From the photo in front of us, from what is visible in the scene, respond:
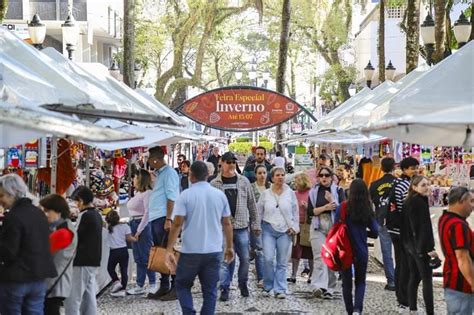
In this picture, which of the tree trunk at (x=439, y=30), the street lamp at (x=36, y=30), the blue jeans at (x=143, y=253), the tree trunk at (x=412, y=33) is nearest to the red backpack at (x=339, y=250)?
the blue jeans at (x=143, y=253)

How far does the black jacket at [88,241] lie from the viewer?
9.06m

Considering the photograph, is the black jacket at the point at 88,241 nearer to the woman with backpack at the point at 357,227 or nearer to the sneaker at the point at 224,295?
the woman with backpack at the point at 357,227

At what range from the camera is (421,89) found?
8.31 metres

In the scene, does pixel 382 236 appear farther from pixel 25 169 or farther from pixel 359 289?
pixel 25 169

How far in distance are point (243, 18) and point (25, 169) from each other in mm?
45621

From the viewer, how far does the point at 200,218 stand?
9.52m

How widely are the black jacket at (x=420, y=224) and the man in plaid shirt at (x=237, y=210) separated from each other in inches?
113

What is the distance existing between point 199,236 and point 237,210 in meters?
3.02

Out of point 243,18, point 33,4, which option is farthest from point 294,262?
point 243,18

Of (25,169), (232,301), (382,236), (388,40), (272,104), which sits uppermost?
(388,40)

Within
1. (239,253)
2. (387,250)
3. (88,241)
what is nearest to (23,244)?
(88,241)

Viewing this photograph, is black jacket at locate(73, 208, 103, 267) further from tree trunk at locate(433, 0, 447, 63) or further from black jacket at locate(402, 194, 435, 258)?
tree trunk at locate(433, 0, 447, 63)

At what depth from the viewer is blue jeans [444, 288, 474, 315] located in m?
7.87

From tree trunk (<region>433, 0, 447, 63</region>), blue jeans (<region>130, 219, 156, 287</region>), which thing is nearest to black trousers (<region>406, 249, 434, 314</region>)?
blue jeans (<region>130, 219, 156, 287</region>)
